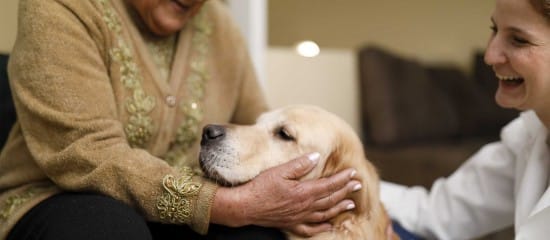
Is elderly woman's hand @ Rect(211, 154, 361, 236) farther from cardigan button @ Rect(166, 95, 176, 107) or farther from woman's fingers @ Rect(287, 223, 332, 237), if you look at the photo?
cardigan button @ Rect(166, 95, 176, 107)

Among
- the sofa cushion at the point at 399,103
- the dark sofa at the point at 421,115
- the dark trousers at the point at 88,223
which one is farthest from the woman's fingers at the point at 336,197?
the sofa cushion at the point at 399,103

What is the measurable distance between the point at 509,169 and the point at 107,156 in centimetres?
100

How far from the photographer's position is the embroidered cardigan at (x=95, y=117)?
3.58 ft

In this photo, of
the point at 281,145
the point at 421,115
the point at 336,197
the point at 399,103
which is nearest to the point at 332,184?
the point at 336,197

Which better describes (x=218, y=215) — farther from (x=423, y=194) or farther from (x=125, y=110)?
(x=423, y=194)

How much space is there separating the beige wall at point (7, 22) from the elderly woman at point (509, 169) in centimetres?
111

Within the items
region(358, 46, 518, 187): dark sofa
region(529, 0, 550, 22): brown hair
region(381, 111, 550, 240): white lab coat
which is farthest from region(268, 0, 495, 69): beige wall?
region(529, 0, 550, 22): brown hair

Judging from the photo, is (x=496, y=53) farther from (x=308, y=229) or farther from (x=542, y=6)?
(x=308, y=229)

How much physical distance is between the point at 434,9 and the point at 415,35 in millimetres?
232

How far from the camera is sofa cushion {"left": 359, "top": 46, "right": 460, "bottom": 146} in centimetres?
324

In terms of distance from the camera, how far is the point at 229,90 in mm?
1483

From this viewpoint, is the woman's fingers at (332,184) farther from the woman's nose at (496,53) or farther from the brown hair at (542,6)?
the brown hair at (542,6)

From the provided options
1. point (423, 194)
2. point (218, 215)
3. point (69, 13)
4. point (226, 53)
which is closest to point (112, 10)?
point (69, 13)

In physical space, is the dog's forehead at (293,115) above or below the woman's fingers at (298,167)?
above
